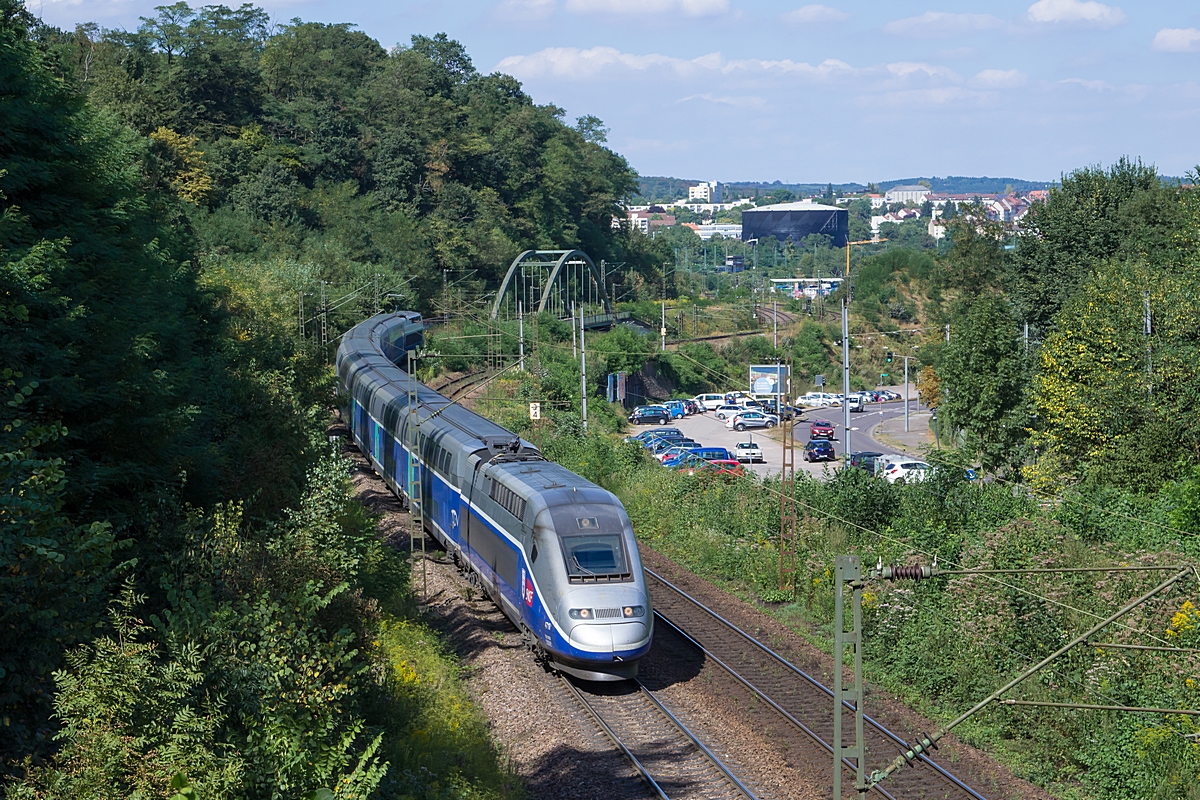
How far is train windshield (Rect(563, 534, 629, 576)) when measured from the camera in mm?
18031

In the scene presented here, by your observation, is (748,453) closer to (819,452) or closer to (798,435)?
(819,452)

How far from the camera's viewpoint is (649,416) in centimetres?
6956

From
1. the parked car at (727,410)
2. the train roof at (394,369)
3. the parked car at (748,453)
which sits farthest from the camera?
the parked car at (727,410)

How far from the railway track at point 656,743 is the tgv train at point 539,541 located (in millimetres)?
587

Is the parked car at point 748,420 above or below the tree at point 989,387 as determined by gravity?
below

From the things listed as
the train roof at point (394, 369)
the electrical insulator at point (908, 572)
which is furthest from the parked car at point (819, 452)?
the electrical insulator at point (908, 572)

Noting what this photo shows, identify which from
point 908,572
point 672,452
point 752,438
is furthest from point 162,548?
Answer: point 752,438

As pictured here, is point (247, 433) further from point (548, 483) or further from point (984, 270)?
point (984, 270)

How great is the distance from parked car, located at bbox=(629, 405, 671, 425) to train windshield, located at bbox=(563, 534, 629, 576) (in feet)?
166

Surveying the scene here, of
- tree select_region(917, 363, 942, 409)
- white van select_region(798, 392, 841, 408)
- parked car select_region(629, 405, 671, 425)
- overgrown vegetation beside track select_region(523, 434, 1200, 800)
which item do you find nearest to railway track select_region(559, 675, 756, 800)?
overgrown vegetation beside track select_region(523, 434, 1200, 800)

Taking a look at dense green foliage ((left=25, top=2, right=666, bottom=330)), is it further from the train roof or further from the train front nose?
the train front nose

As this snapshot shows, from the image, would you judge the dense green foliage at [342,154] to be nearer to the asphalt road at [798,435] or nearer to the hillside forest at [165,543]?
the asphalt road at [798,435]

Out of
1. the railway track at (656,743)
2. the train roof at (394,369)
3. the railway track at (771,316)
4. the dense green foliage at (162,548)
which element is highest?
A: the dense green foliage at (162,548)

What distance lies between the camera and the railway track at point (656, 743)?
14734mm
